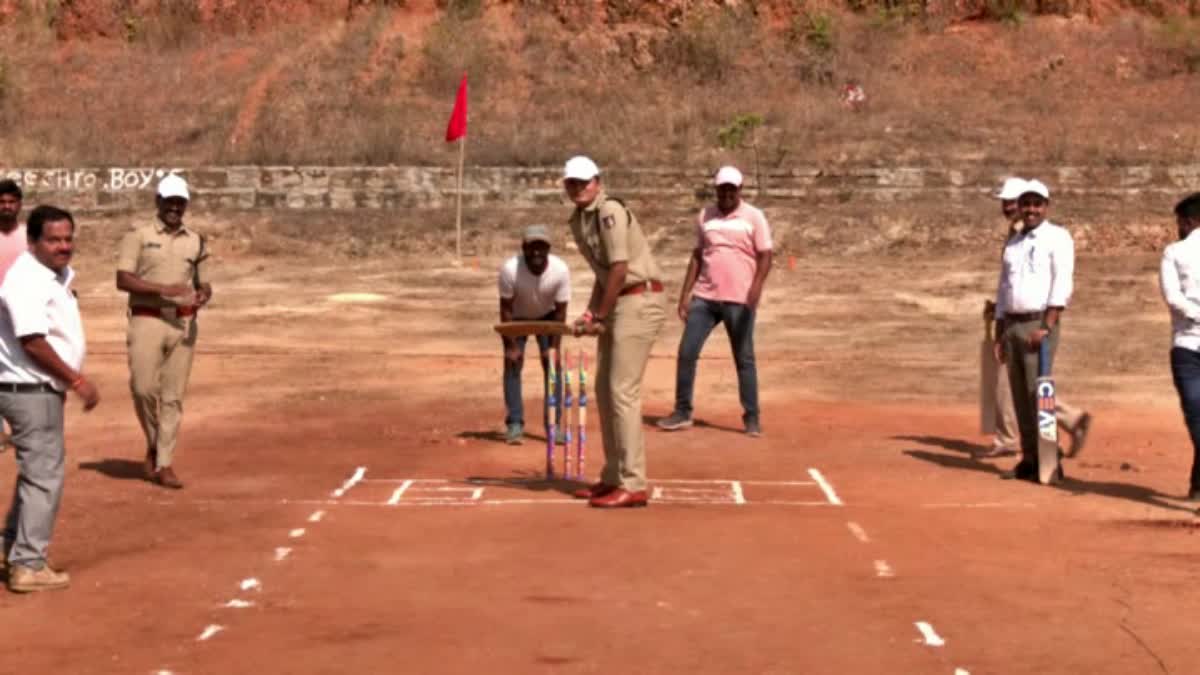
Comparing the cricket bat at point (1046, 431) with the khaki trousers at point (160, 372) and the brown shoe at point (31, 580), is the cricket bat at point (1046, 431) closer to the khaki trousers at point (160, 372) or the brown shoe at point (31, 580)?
the khaki trousers at point (160, 372)

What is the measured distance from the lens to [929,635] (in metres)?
8.36

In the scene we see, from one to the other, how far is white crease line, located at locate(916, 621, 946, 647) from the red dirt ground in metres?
0.05

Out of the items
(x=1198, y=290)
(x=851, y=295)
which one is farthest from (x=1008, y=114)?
(x=1198, y=290)

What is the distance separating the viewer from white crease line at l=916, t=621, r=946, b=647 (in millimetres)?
8211

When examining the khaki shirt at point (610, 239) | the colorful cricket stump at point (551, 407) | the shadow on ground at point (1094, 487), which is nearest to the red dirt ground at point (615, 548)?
the shadow on ground at point (1094, 487)

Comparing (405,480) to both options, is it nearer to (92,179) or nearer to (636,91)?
(92,179)

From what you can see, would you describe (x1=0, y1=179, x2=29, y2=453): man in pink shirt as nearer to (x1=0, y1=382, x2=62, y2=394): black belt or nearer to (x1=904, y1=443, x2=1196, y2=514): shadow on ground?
(x1=0, y1=382, x2=62, y2=394): black belt

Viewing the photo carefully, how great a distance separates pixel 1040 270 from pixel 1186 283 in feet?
4.14

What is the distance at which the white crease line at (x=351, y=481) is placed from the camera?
41.2ft

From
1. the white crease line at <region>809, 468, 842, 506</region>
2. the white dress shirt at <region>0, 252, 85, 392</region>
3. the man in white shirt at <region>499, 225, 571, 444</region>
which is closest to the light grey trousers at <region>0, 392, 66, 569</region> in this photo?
the white dress shirt at <region>0, 252, 85, 392</region>

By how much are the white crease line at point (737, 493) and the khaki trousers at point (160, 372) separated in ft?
11.6

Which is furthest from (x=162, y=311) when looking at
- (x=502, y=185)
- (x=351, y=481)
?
(x=502, y=185)

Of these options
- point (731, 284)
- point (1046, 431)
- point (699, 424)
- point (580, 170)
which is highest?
point (580, 170)

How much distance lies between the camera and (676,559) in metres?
10.1
